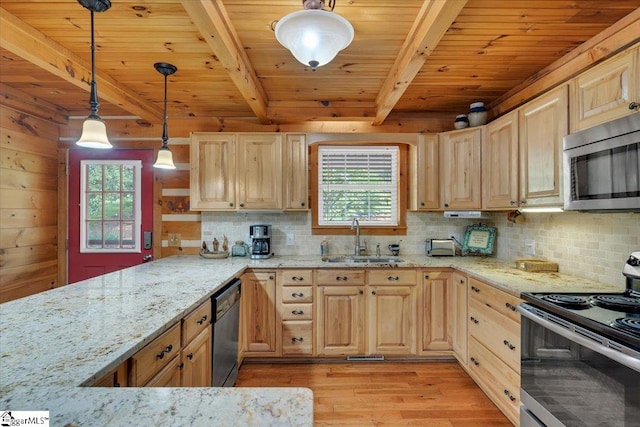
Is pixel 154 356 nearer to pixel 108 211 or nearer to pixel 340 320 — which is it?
pixel 340 320

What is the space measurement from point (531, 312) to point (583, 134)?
1009 millimetres

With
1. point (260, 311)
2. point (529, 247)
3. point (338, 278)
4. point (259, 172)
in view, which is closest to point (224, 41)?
point (259, 172)

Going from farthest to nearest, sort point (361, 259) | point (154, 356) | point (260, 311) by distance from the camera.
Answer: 1. point (361, 259)
2. point (260, 311)
3. point (154, 356)

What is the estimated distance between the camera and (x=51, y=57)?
6.77 feet

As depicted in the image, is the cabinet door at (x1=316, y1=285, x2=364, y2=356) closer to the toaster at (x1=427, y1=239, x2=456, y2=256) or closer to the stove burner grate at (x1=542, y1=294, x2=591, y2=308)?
the toaster at (x1=427, y1=239, x2=456, y2=256)

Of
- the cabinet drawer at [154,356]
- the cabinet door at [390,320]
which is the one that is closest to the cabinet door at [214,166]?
the cabinet door at [390,320]

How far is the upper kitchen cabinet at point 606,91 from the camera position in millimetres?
1576

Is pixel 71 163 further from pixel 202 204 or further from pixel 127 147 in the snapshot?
pixel 202 204

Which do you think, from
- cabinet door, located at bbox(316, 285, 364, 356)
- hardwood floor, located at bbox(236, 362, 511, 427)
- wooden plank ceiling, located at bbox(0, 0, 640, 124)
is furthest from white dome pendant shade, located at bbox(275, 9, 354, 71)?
hardwood floor, located at bbox(236, 362, 511, 427)

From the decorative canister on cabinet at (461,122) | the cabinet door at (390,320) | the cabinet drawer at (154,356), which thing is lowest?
the cabinet door at (390,320)

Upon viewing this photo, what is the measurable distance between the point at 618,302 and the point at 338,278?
184 centimetres

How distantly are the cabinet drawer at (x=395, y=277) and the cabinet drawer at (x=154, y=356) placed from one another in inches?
70.7

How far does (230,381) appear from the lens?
7.63ft

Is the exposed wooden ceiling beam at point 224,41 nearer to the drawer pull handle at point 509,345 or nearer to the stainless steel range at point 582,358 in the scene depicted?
the stainless steel range at point 582,358
